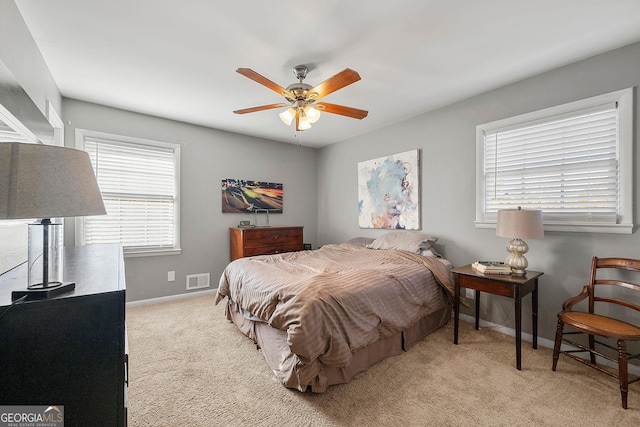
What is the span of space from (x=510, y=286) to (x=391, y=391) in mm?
1267

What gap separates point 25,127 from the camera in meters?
1.72

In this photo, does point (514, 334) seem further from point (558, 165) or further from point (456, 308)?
point (558, 165)

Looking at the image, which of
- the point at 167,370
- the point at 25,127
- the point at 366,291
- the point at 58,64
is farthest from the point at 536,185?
the point at 58,64

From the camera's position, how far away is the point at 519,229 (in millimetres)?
2264

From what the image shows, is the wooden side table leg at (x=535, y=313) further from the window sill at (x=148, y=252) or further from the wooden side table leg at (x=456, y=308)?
the window sill at (x=148, y=252)

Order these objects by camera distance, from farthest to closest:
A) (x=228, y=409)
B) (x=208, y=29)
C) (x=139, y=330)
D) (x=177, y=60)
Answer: (x=139, y=330)
(x=177, y=60)
(x=208, y=29)
(x=228, y=409)

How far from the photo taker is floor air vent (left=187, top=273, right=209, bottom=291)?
3.91 m

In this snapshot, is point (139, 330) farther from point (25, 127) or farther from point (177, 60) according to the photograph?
point (177, 60)

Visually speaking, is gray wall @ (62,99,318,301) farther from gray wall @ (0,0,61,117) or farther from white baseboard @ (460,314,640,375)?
white baseboard @ (460,314,640,375)

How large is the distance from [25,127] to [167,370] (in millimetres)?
1929

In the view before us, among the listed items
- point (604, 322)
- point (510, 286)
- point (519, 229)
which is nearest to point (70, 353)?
point (510, 286)

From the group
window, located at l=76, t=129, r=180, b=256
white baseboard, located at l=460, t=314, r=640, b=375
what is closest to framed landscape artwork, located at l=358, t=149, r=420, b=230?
white baseboard, located at l=460, t=314, r=640, b=375

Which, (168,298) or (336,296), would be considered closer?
(336,296)

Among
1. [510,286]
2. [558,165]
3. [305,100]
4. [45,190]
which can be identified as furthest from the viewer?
[558,165]
